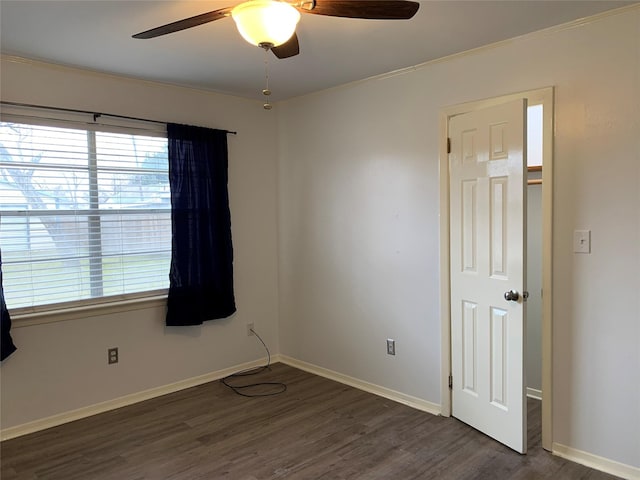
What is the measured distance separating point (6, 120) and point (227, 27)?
1.60m

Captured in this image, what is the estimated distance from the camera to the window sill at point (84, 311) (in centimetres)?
315

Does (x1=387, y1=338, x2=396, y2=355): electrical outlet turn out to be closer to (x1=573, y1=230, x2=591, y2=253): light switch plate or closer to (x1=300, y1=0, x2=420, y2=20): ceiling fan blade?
(x1=573, y1=230, x2=591, y2=253): light switch plate

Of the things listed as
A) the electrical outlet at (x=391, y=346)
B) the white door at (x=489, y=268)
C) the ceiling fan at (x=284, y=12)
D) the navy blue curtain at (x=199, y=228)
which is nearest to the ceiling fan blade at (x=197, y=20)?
the ceiling fan at (x=284, y=12)

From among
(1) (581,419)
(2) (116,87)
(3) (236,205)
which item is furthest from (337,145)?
(1) (581,419)

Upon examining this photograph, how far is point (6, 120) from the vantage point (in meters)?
3.05

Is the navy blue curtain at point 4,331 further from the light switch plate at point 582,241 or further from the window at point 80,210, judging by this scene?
the light switch plate at point 582,241

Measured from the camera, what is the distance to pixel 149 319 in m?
3.74

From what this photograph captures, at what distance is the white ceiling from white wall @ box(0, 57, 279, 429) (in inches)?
7.9

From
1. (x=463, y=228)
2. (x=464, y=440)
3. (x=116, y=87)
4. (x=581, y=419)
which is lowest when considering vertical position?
(x=464, y=440)

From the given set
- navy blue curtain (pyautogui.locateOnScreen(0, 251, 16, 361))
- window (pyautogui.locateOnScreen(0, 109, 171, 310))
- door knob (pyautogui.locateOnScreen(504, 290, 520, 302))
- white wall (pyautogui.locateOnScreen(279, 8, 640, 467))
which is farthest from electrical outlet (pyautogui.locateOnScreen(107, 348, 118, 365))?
door knob (pyautogui.locateOnScreen(504, 290, 520, 302))

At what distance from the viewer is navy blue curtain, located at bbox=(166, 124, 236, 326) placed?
3.79 meters

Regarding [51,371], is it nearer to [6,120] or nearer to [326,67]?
[6,120]

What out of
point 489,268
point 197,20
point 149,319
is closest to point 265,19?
point 197,20

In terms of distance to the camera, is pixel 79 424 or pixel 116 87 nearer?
pixel 79 424
